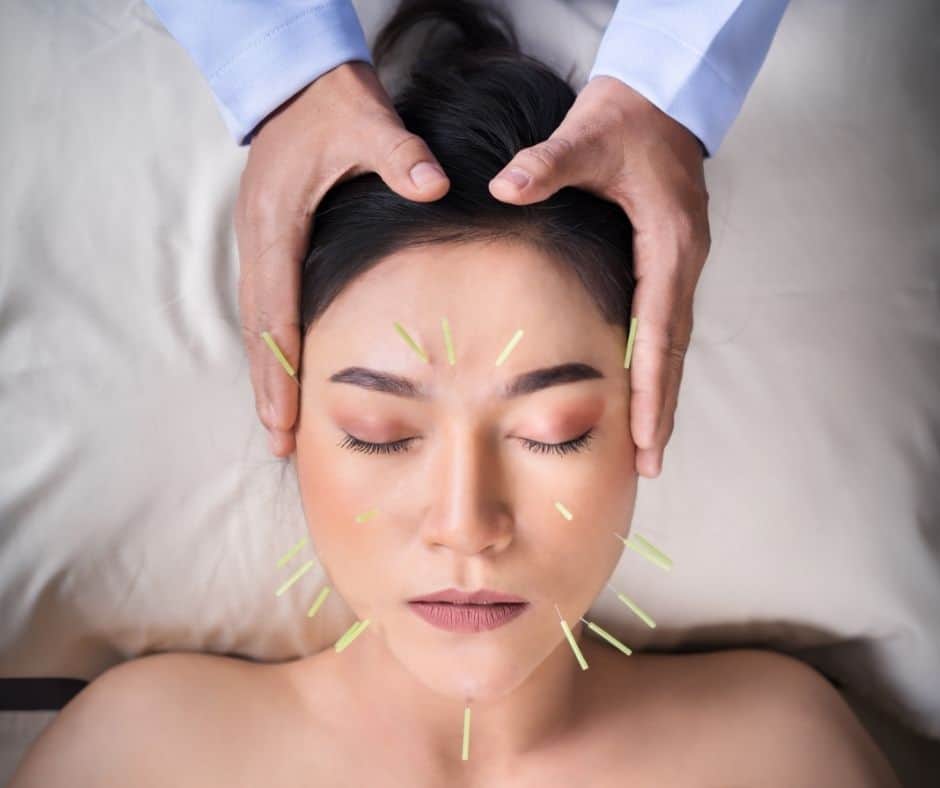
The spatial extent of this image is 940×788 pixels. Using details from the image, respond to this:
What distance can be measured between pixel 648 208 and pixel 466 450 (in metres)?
0.40

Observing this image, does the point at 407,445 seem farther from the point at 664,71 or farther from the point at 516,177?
the point at 664,71

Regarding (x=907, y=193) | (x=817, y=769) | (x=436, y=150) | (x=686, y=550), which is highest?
(x=436, y=150)

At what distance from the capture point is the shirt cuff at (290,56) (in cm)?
139

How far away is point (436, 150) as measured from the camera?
1.29 m

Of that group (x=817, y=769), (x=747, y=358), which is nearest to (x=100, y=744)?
(x=817, y=769)

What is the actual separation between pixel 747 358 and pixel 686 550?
1.06 ft

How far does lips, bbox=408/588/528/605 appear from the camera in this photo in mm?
1220

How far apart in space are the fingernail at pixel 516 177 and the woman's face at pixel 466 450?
3.2 inches

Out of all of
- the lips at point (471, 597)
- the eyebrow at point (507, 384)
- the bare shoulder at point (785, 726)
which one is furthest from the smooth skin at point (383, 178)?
the bare shoulder at point (785, 726)

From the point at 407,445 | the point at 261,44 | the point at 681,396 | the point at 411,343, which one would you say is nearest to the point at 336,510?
the point at 407,445

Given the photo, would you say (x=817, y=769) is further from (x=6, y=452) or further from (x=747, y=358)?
(x=6, y=452)

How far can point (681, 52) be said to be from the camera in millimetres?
1443

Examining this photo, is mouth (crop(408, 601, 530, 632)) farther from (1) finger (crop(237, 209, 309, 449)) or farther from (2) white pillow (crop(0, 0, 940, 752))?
(2) white pillow (crop(0, 0, 940, 752))

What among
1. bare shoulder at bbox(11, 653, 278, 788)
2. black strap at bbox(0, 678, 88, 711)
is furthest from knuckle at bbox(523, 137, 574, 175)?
black strap at bbox(0, 678, 88, 711)
